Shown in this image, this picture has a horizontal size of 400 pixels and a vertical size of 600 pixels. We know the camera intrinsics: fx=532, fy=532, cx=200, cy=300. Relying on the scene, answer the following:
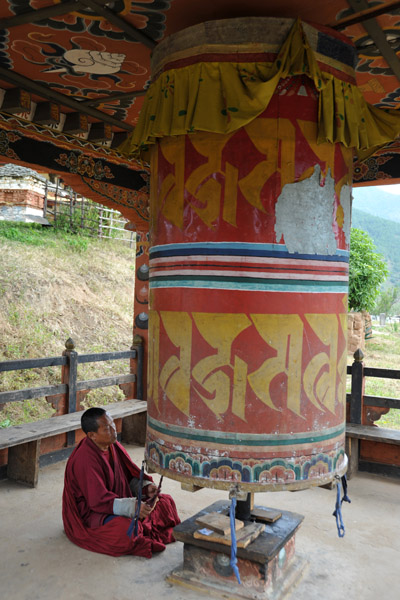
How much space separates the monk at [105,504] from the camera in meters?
4.15

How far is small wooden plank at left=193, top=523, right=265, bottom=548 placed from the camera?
11.4 feet

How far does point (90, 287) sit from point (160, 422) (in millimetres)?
15169

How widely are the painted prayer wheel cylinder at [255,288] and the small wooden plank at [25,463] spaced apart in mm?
3081

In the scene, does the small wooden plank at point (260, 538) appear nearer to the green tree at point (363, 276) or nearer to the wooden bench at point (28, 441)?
the wooden bench at point (28, 441)


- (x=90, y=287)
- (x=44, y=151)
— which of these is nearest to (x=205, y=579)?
(x=44, y=151)

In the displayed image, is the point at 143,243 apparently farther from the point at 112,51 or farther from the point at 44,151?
the point at 112,51

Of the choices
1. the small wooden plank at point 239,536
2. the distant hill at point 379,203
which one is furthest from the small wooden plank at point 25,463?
the distant hill at point 379,203

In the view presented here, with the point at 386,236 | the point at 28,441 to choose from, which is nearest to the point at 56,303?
the point at 28,441

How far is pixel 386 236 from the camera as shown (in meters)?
107

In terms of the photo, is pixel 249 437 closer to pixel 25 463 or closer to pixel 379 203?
pixel 25 463

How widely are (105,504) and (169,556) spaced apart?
0.65 metres

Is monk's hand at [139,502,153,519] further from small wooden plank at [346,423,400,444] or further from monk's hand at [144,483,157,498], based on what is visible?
small wooden plank at [346,423,400,444]

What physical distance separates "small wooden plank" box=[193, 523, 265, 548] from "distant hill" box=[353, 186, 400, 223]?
155 meters

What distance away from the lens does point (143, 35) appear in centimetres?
356
